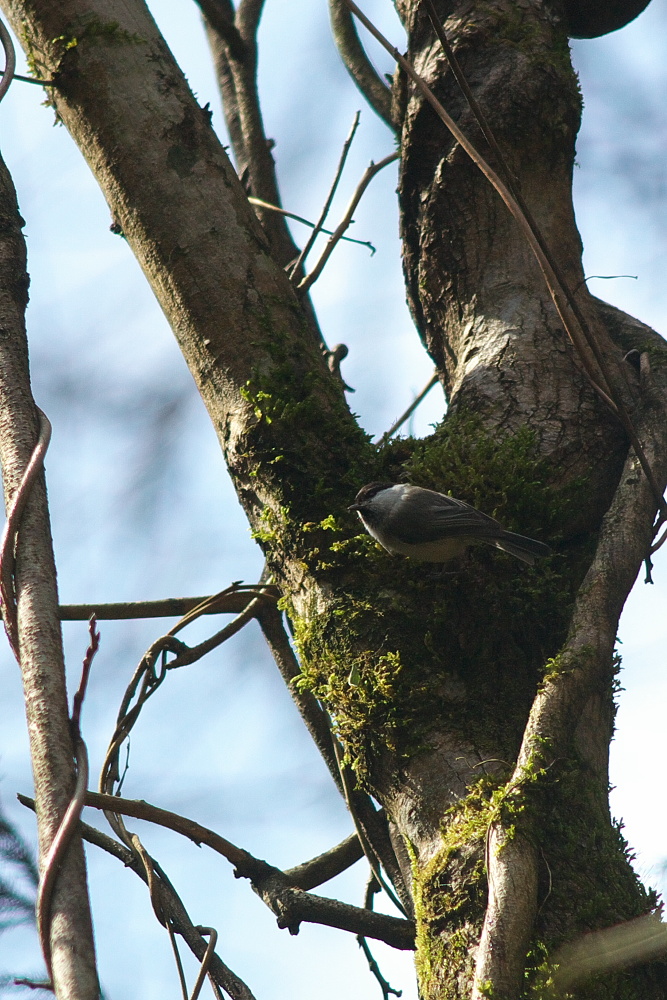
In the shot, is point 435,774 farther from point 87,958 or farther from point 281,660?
point 281,660

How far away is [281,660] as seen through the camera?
3232mm

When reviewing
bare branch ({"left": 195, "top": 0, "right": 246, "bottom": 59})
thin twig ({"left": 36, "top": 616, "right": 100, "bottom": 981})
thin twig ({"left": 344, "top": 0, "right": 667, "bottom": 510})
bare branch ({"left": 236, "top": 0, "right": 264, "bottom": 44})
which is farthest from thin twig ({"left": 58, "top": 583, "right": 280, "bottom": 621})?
bare branch ({"left": 236, "top": 0, "right": 264, "bottom": 44})

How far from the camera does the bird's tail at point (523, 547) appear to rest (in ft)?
7.47

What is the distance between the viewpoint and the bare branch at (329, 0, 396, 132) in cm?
437

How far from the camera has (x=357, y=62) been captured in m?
4.52

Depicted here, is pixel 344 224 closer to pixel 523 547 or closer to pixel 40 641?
pixel 523 547

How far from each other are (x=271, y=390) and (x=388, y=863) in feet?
4.75

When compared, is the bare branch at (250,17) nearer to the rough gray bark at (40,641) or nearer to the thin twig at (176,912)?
the rough gray bark at (40,641)

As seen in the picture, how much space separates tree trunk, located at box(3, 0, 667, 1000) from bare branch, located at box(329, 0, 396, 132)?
1151 millimetres

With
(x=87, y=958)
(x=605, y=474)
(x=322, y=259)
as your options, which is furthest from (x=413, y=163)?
(x=87, y=958)

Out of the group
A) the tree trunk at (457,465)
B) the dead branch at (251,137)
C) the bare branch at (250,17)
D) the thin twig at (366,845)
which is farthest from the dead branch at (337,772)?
the bare branch at (250,17)

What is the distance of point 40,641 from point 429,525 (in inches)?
44.4

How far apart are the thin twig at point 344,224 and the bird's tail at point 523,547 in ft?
5.90

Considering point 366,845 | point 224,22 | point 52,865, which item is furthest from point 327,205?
point 52,865
